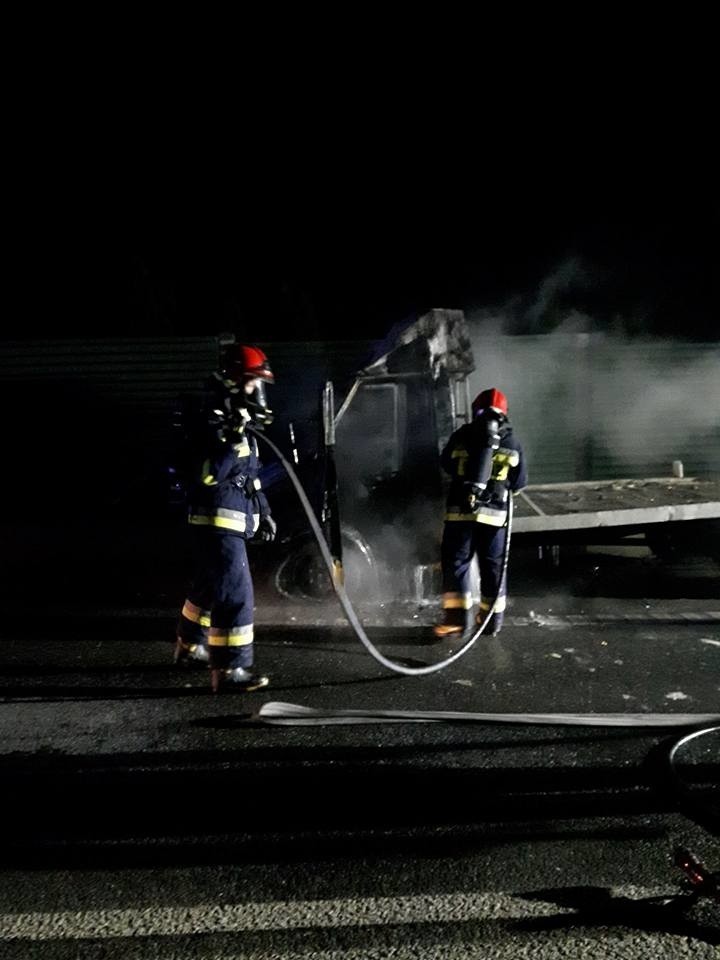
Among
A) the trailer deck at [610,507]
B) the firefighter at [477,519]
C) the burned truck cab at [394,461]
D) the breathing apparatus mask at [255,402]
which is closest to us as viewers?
the breathing apparatus mask at [255,402]

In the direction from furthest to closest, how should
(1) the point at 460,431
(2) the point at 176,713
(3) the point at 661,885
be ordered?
(1) the point at 460,431
(2) the point at 176,713
(3) the point at 661,885

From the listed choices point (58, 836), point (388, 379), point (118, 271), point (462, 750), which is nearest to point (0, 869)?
point (58, 836)

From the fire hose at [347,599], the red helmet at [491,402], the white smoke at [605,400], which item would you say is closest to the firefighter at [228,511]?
the fire hose at [347,599]

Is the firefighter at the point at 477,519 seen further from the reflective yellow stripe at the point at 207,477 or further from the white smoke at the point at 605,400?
the white smoke at the point at 605,400

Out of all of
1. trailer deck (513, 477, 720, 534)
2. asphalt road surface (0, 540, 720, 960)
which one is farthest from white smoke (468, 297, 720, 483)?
asphalt road surface (0, 540, 720, 960)

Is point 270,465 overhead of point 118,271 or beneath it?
beneath

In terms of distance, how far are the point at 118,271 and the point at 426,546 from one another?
12.8 m

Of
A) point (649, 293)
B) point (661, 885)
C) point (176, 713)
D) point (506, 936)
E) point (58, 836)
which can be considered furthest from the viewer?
point (649, 293)

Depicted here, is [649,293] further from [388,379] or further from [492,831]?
[492,831]

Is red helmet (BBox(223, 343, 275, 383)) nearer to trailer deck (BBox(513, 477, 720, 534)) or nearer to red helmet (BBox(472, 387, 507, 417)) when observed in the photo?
red helmet (BBox(472, 387, 507, 417))

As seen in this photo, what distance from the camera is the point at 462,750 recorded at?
3.70m

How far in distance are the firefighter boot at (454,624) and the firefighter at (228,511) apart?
1496mm

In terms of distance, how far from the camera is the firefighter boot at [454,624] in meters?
5.41

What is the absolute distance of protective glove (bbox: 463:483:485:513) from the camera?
5.24 m
